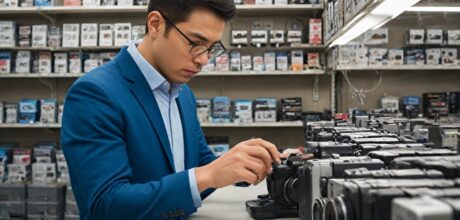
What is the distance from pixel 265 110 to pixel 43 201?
222 centimetres

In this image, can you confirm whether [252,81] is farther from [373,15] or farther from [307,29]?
[373,15]

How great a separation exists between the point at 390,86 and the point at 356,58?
822mm

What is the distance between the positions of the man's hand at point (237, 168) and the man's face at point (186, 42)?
344mm

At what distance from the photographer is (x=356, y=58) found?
395cm

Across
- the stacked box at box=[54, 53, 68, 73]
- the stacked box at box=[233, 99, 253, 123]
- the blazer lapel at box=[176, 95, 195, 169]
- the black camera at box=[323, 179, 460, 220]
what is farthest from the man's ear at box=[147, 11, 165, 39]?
the stacked box at box=[54, 53, 68, 73]

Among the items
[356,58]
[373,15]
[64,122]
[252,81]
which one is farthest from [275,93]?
[64,122]

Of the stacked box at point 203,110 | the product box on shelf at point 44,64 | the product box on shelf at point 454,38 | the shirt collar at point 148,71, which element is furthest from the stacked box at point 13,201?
the product box on shelf at point 454,38

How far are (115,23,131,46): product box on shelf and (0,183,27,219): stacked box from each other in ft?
5.31

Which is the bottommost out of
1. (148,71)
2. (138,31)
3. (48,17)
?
(148,71)

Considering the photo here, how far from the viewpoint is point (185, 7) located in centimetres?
122

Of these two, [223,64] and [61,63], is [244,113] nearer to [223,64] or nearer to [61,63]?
[223,64]

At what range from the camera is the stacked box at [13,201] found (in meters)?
3.79

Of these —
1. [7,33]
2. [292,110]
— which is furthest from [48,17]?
[292,110]

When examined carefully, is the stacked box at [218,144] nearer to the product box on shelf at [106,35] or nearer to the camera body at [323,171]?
the product box on shelf at [106,35]
